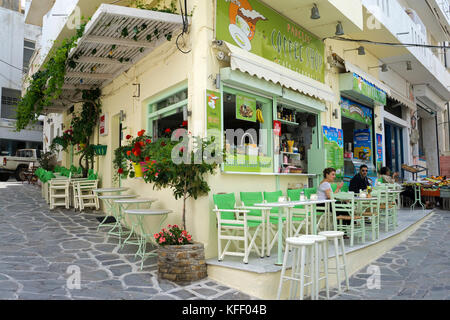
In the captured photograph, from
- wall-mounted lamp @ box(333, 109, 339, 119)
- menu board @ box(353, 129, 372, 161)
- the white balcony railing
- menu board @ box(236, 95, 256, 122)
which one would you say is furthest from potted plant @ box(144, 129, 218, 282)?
menu board @ box(353, 129, 372, 161)

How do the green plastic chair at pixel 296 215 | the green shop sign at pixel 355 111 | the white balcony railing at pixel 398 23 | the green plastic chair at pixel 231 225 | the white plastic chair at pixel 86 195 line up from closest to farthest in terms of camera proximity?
the green plastic chair at pixel 231 225, the green plastic chair at pixel 296 215, the white balcony railing at pixel 398 23, the white plastic chair at pixel 86 195, the green shop sign at pixel 355 111

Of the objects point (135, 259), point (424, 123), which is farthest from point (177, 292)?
point (424, 123)

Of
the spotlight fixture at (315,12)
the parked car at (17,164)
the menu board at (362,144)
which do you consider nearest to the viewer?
the spotlight fixture at (315,12)

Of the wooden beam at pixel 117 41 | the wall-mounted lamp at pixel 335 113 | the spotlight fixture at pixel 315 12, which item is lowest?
the wall-mounted lamp at pixel 335 113

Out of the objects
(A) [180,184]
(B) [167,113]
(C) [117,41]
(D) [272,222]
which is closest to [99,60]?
(C) [117,41]

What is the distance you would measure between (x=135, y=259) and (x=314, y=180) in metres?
4.39

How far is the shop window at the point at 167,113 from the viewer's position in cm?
595

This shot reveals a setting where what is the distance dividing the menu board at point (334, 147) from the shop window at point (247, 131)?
2221 millimetres

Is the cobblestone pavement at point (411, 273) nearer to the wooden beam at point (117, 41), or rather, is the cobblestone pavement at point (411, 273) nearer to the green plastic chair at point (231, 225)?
the green plastic chair at point (231, 225)

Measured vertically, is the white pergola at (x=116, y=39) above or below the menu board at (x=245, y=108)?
above

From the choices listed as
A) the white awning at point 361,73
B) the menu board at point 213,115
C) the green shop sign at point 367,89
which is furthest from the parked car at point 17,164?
the green shop sign at point 367,89

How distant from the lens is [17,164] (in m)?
18.7

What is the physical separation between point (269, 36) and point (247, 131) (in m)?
1.94
